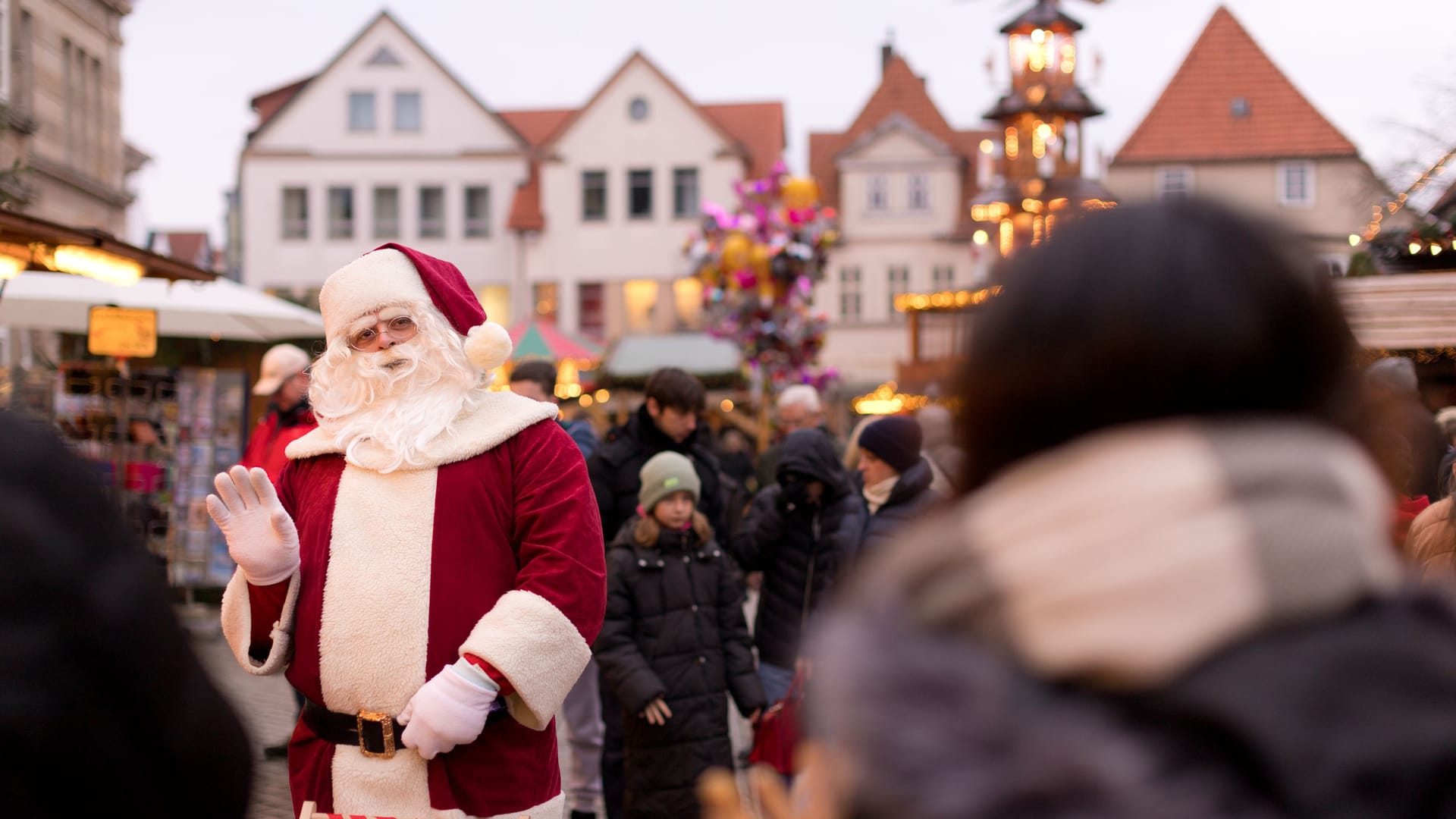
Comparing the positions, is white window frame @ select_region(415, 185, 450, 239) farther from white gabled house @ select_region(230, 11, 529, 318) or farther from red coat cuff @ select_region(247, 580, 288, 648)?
red coat cuff @ select_region(247, 580, 288, 648)

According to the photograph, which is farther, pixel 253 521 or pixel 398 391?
pixel 398 391

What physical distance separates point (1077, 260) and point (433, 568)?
2409 millimetres

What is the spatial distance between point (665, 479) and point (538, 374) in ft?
4.01

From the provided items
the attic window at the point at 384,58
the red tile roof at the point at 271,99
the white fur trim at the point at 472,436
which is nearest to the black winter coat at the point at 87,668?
the white fur trim at the point at 472,436

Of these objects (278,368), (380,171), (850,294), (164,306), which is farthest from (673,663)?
(380,171)

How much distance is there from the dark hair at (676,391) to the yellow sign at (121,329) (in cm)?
450

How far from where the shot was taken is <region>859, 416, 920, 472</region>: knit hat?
223 inches

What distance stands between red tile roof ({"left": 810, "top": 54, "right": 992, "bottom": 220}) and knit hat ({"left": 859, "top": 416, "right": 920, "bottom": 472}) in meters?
36.4

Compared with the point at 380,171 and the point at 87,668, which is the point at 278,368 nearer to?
the point at 87,668

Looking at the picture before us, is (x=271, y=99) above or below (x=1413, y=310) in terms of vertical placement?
above

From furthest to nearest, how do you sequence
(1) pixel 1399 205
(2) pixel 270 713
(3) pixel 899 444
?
1. (1) pixel 1399 205
2. (2) pixel 270 713
3. (3) pixel 899 444

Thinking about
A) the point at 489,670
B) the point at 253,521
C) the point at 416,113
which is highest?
the point at 416,113

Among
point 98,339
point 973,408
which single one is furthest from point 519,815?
point 98,339

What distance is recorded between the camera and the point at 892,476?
18.9ft
